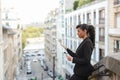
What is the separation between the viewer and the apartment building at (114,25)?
28688 mm

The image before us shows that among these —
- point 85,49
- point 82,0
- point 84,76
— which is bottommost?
point 84,76

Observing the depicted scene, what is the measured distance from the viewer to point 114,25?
2964 centimetres

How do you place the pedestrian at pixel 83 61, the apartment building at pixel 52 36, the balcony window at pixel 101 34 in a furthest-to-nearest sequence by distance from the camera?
the apartment building at pixel 52 36, the balcony window at pixel 101 34, the pedestrian at pixel 83 61

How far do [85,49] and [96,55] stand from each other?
1178 inches

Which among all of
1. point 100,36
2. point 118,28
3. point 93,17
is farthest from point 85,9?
point 118,28

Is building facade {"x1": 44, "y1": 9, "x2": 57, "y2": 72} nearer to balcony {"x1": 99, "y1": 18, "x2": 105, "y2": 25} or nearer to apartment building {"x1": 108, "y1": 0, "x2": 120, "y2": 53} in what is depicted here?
balcony {"x1": 99, "y1": 18, "x2": 105, "y2": 25}

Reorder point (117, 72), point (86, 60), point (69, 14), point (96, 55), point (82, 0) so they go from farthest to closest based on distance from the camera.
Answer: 1. point (69, 14)
2. point (82, 0)
3. point (96, 55)
4. point (86, 60)
5. point (117, 72)

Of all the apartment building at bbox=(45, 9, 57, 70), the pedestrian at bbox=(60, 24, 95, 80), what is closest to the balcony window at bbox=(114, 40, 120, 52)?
the pedestrian at bbox=(60, 24, 95, 80)

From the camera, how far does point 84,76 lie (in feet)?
17.2

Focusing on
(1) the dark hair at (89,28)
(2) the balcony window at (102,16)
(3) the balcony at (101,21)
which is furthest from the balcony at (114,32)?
(1) the dark hair at (89,28)

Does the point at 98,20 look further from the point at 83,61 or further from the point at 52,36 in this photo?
the point at 52,36

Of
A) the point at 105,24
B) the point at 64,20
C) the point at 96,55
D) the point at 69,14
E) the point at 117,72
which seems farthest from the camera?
the point at 64,20

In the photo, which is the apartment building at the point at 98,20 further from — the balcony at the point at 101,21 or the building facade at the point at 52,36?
the building facade at the point at 52,36

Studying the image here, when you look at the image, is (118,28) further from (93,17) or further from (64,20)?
(64,20)
